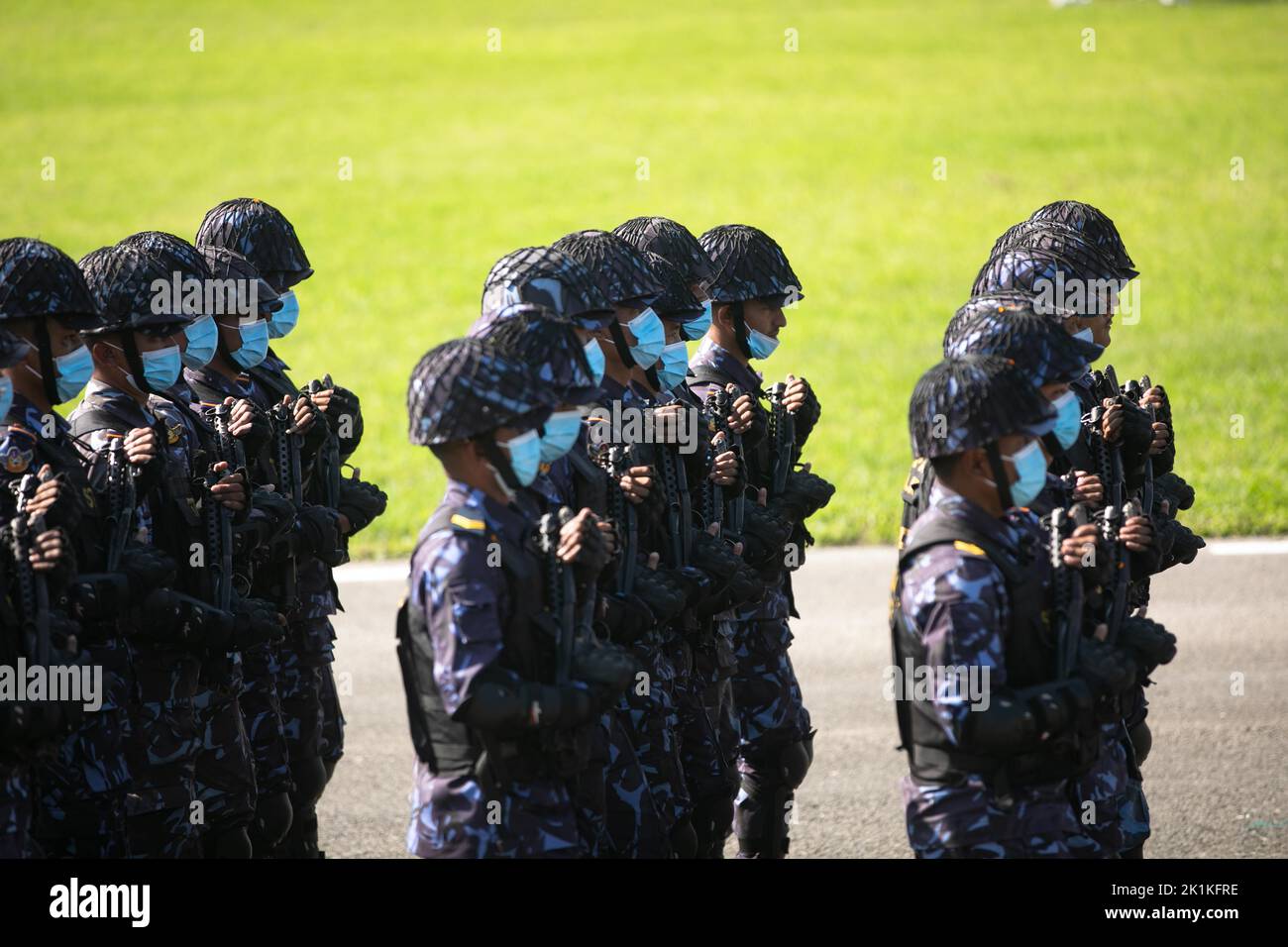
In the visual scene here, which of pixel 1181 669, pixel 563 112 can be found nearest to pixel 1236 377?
pixel 1181 669

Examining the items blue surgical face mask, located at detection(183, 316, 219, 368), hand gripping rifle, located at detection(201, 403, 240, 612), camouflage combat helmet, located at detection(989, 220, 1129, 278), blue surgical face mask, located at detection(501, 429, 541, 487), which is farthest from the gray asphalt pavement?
blue surgical face mask, located at detection(501, 429, 541, 487)

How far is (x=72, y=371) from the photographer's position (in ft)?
20.6

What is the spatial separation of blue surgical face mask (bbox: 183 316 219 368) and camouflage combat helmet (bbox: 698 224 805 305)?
2297mm

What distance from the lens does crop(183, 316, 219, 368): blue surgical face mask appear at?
7031 mm

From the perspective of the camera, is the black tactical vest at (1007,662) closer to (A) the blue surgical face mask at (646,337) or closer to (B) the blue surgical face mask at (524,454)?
(B) the blue surgical face mask at (524,454)

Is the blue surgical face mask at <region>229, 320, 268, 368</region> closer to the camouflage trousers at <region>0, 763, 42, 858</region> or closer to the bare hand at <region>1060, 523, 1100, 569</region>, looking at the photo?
the camouflage trousers at <region>0, 763, 42, 858</region>

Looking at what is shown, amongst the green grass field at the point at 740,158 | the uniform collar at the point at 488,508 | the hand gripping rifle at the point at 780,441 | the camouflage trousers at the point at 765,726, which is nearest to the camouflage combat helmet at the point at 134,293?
the uniform collar at the point at 488,508

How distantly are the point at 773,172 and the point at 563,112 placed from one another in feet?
21.7

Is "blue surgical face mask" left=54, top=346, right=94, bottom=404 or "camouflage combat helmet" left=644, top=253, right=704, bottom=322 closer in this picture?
"blue surgical face mask" left=54, top=346, right=94, bottom=404

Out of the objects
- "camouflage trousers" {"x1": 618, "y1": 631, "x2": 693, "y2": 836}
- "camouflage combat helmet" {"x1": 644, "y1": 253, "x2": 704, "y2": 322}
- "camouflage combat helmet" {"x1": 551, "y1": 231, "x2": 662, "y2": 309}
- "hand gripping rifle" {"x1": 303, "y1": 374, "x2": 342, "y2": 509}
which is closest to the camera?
"camouflage trousers" {"x1": 618, "y1": 631, "x2": 693, "y2": 836}

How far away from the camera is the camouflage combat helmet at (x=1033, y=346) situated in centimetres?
572

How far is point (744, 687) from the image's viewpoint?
776 cm

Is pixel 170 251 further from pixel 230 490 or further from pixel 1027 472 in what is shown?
pixel 1027 472

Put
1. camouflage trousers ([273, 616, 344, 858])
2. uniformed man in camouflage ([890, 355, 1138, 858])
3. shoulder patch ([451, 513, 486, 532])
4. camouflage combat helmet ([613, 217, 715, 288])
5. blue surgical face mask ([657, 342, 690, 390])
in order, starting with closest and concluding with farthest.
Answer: uniformed man in camouflage ([890, 355, 1138, 858]) → shoulder patch ([451, 513, 486, 532]) → blue surgical face mask ([657, 342, 690, 390]) → camouflage trousers ([273, 616, 344, 858]) → camouflage combat helmet ([613, 217, 715, 288])
